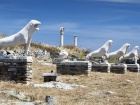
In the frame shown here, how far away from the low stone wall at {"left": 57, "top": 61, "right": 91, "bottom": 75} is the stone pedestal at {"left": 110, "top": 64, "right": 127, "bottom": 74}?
19.9ft

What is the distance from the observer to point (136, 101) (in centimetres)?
1206

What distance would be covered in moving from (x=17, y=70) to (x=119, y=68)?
13.2 meters

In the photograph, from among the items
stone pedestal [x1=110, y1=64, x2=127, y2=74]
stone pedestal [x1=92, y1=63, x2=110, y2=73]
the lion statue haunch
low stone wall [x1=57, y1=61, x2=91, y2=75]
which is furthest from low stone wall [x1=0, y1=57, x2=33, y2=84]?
stone pedestal [x1=110, y1=64, x2=127, y2=74]

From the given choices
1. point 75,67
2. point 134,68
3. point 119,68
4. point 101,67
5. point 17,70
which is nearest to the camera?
point 17,70

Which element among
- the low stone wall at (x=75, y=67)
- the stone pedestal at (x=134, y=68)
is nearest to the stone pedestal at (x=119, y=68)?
the stone pedestal at (x=134, y=68)

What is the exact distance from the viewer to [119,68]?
26969 mm

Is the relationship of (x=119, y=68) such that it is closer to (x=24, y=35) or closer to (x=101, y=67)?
(x=101, y=67)

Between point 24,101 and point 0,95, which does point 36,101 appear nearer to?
point 24,101

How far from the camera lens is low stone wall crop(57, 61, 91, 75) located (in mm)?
21125

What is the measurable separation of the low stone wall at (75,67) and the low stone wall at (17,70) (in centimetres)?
639

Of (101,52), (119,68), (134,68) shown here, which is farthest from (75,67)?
(134,68)

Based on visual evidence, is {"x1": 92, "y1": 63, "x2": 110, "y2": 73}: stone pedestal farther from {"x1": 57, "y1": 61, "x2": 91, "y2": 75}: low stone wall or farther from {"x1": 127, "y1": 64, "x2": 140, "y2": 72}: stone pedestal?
{"x1": 127, "y1": 64, "x2": 140, "y2": 72}: stone pedestal

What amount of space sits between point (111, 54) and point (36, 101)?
18447 millimetres

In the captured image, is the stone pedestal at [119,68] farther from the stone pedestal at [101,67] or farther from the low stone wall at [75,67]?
the low stone wall at [75,67]
